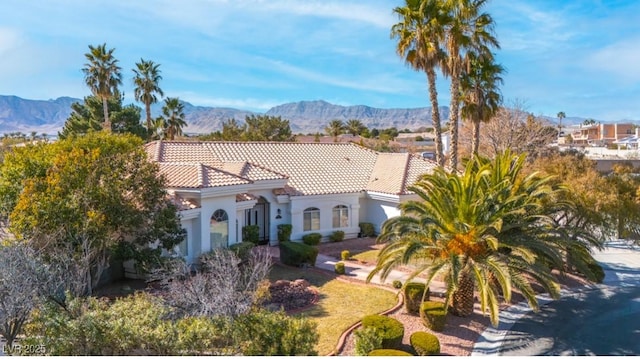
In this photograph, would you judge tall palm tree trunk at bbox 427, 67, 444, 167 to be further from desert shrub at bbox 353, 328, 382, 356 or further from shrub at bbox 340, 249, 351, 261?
desert shrub at bbox 353, 328, 382, 356

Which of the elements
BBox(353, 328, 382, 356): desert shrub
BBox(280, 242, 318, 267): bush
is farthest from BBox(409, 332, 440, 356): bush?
BBox(280, 242, 318, 267): bush

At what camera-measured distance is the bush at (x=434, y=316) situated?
1645cm

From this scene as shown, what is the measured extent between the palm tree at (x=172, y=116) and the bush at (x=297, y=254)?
143 ft

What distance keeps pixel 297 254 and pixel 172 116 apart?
45.0m

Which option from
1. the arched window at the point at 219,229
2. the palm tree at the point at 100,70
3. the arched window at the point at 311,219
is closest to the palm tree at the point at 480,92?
the arched window at the point at 311,219

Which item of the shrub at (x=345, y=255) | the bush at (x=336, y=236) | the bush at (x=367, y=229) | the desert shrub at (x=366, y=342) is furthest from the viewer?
the bush at (x=367, y=229)

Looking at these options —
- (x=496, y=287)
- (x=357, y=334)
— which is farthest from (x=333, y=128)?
(x=357, y=334)

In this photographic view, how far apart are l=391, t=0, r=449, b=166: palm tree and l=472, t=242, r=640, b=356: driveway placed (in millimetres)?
14943

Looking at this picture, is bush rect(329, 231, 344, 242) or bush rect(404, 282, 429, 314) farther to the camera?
bush rect(329, 231, 344, 242)

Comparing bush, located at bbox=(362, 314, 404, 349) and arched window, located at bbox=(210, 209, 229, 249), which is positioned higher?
arched window, located at bbox=(210, 209, 229, 249)

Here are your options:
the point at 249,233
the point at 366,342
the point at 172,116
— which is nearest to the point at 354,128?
the point at 172,116

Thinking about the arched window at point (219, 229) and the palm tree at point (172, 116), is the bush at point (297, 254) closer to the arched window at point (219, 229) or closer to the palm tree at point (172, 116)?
the arched window at point (219, 229)

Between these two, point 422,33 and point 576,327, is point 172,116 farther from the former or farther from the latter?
point 576,327

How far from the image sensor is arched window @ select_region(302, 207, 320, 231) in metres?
31.8
